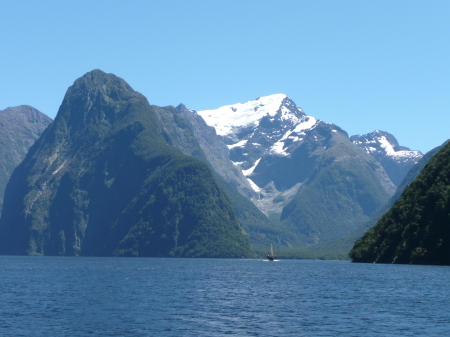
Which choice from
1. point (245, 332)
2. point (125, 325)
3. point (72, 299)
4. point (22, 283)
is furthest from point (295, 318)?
point (22, 283)

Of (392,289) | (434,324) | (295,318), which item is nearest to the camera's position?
(434,324)

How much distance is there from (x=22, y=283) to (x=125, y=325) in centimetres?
7417

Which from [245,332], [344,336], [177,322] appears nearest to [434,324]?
[344,336]

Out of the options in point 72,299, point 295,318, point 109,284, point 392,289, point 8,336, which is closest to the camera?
point 8,336

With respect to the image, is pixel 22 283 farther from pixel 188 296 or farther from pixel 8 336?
pixel 8 336

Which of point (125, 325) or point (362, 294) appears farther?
point (362, 294)

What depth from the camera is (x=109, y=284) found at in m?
143

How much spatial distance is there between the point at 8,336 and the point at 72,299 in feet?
126

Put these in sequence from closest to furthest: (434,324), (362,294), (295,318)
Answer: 1. (434,324)
2. (295,318)
3. (362,294)

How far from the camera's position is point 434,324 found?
78562 millimetres

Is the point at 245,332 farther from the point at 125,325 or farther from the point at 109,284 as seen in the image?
the point at 109,284

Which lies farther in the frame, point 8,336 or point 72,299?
point 72,299

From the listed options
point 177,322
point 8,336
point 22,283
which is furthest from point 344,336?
point 22,283

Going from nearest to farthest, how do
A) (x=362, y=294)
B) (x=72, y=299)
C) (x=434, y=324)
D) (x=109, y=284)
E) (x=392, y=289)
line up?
(x=434, y=324)
(x=72, y=299)
(x=362, y=294)
(x=392, y=289)
(x=109, y=284)
